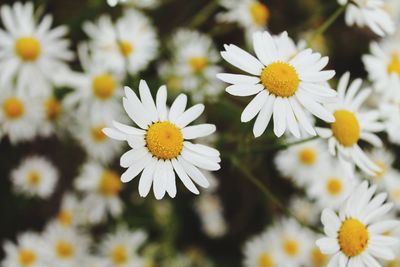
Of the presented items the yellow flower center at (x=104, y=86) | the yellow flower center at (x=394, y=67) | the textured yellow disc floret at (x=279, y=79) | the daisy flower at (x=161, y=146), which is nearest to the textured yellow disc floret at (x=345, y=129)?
the textured yellow disc floret at (x=279, y=79)

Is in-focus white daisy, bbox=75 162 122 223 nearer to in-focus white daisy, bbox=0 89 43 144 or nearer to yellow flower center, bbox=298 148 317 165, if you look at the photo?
in-focus white daisy, bbox=0 89 43 144

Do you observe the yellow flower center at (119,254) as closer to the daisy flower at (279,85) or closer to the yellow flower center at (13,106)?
the yellow flower center at (13,106)

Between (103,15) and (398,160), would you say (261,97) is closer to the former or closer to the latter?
(103,15)

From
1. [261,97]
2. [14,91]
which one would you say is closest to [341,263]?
[261,97]

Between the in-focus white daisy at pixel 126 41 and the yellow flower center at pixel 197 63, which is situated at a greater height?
the in-focus white daisy at pixel 126 41

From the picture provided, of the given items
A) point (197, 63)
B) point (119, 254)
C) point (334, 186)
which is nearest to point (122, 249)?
point (119, 254)

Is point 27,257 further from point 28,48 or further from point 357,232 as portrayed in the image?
point 357,232

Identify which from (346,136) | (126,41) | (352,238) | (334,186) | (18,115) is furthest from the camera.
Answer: (334,186)
